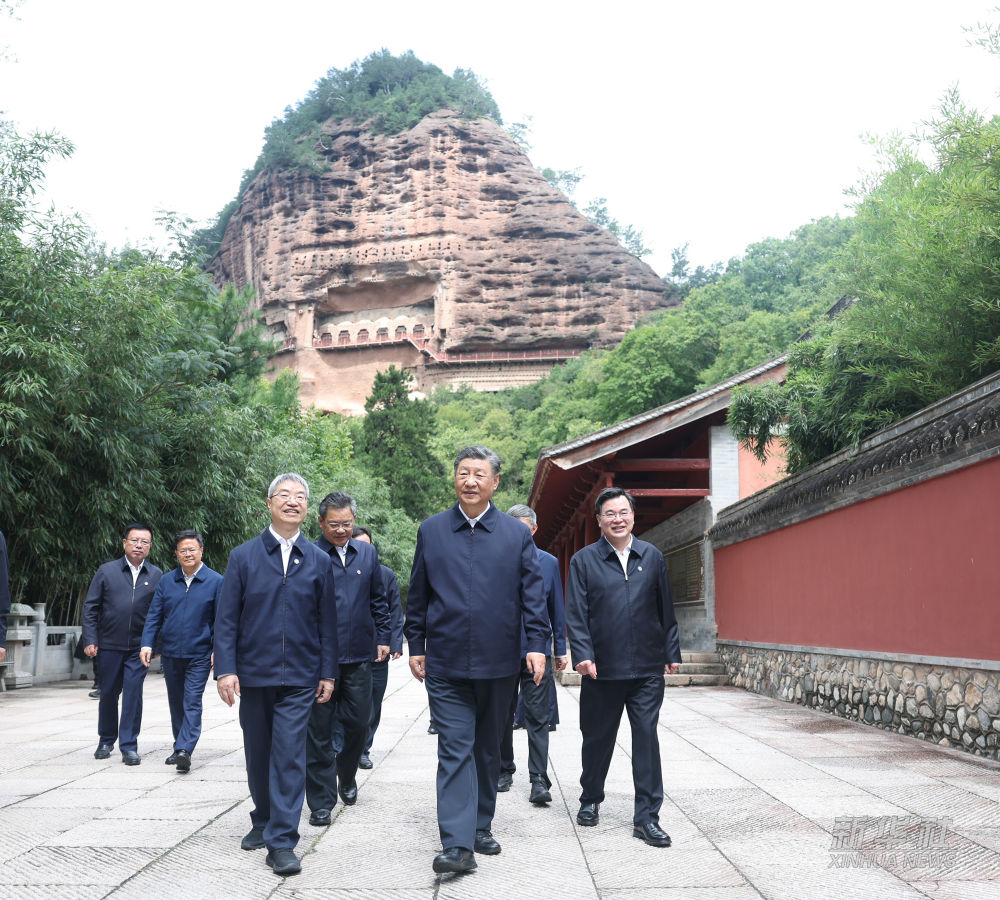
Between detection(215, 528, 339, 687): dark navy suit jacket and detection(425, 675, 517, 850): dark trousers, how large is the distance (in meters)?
0.48

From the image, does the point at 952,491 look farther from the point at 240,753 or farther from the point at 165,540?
the point at 165,540

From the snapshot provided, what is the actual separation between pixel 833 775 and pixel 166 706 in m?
6.80

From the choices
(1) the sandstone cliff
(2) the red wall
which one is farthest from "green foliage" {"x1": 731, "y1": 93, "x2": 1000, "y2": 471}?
(1) the sandstone cliff

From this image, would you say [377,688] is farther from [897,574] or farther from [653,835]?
[897,574]

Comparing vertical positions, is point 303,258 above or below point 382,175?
below

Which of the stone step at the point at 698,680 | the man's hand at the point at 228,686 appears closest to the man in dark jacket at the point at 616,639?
the man's hand at the point at 228,686

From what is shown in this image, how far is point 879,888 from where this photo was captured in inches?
117

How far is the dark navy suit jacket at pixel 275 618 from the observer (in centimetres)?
352

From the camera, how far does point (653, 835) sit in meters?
3.61

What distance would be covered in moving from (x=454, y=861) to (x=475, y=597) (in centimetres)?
93

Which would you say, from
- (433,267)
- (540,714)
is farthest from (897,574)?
(433,267)

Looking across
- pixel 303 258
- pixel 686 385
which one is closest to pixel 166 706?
pixel 686 385

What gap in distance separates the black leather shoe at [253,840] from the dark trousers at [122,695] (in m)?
2.53

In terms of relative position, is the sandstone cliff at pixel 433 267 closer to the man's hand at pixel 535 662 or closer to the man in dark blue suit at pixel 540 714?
the man in dark blue suit at pixel 540 714
